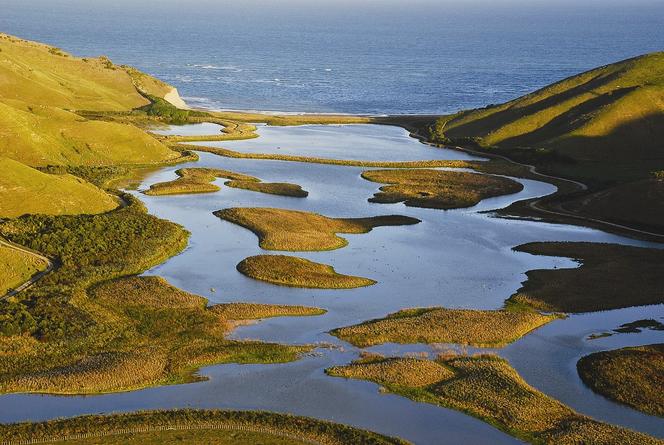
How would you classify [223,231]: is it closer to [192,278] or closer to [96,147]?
[192,278]

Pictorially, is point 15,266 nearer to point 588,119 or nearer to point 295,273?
point 295,273

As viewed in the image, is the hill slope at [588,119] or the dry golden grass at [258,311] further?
the hill slope at [588,119]

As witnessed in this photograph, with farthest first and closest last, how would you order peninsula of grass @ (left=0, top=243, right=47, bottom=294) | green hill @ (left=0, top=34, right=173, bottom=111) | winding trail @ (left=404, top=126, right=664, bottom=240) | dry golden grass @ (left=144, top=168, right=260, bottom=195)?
green hill @ (left=0, top=34, right=173, bottom=111)
dry golden grass @ (left=144, top=168, right=260, bottom=195)
winding trail @ (left=404, top=126, right=664, bottom=240)
peninsula of grass @ (left=0, top=243, right=47, bottom=294)

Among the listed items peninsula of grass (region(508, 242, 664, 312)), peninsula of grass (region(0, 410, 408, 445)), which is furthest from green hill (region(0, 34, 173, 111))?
peninsula of grass (region(0, 410, 408, 445))

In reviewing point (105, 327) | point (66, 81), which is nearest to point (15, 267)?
point (105, 327)

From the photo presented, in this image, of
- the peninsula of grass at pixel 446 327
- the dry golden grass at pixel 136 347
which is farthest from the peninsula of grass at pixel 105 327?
the peninsula of grass at pixel 446 327

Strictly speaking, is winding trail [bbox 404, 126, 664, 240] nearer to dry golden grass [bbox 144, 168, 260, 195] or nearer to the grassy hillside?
dry golden grass [bbox 144, 168, 260, 195]

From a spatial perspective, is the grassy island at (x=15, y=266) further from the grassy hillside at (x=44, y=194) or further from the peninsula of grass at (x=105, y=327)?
the grassy hillside at (x=44, y=194)
